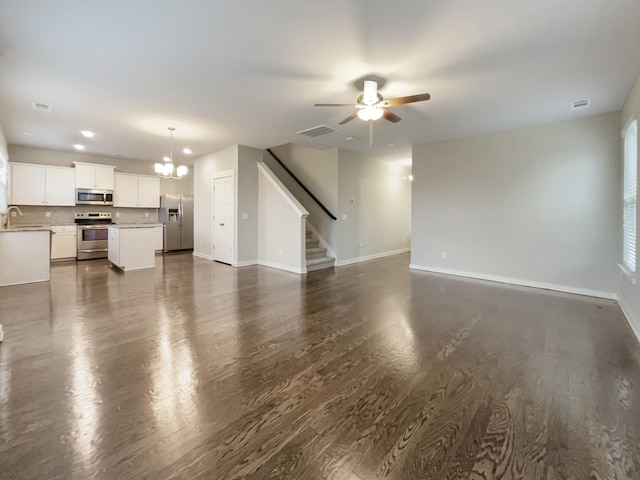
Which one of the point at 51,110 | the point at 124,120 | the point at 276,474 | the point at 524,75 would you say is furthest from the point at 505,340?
the point at 51,110

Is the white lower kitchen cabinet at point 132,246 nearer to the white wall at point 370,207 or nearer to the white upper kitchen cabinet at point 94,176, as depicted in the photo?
the white upper kitchen cabinet at point 94,176

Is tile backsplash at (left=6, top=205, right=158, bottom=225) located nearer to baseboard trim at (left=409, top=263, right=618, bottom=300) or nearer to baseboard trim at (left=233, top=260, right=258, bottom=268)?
baseboard trim at (left=233, top=260, right=258, bottom=268)

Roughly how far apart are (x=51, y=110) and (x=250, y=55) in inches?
142

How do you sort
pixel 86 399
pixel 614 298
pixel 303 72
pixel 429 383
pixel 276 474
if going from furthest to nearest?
pixel 614 298
pixel 303 72
pixel 429 383
pixel 86 399
pixel 276 474

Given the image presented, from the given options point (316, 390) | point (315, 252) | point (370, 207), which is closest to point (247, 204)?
point (315, 252)

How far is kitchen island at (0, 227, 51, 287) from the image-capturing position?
→ 15.5 feet

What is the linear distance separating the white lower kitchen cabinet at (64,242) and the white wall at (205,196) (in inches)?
111

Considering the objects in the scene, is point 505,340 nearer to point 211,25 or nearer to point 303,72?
point 303,72

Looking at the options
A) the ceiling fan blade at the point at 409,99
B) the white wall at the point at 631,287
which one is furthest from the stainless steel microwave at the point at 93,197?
the white wall at the point at 631,287

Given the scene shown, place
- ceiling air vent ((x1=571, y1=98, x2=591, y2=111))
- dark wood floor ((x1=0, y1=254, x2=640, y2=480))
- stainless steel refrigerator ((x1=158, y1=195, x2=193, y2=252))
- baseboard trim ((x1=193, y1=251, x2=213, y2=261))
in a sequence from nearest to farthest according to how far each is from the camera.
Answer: dark wood floor ((x1=0, y1=254, x2=640, y2=480)) < ceiling air vent ((x1=571, y1=98, x2=591, y2=111)) < baseboard trim ((x1=193, y1=251, x2=213, y2=261)) < stainless steel refrigerator ((x1=158, y1=195, x2=193, y2=252))

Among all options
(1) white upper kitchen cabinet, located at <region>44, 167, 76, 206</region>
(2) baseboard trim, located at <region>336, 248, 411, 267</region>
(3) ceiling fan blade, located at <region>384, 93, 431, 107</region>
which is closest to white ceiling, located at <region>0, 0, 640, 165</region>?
(3) ceiling fan blade, located at <region>384, 93, 431, 107</region>

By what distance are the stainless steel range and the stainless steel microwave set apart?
0.44m

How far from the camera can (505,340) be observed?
2842mm

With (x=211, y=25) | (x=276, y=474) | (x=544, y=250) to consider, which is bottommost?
(x=276, y=474)
